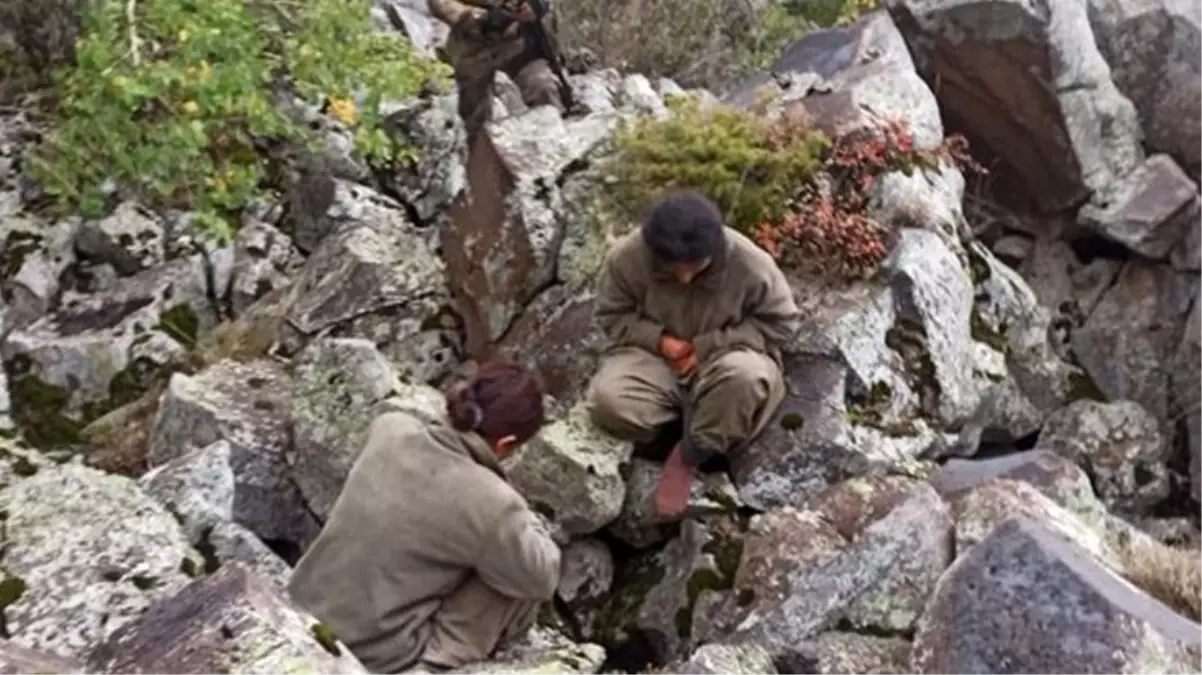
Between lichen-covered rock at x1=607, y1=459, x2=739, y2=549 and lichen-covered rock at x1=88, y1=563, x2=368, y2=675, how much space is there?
13.0ft

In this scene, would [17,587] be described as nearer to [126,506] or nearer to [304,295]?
[126,506]

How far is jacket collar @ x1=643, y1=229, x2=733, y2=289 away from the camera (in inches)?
319

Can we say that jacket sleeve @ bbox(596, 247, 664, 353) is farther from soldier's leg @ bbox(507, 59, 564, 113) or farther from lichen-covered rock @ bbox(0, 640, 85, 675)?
lichen-covered rock @ bbox(0, 640, 85, 675)

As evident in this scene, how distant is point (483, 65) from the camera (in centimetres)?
1282

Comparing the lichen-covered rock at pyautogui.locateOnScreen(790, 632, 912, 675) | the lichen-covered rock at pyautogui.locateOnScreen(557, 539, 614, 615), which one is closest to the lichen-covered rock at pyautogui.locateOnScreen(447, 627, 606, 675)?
the lichen-covered rock at pyautogui.locateOnScreen(790, 632, 912, 675)

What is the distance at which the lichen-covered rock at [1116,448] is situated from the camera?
12695 millimetres

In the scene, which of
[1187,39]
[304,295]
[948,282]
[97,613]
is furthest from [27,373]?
[1187,39]

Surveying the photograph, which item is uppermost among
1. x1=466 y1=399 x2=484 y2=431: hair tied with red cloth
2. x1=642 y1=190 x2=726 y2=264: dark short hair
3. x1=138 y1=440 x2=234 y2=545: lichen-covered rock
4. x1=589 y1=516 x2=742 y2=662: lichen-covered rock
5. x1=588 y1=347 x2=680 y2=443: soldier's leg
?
x1=642 y1=190 x2=726 y2=264: dark short hair

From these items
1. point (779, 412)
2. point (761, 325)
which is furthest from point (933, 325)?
point (761, 325)

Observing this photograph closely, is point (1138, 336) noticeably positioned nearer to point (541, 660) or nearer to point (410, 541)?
point (541, 660)

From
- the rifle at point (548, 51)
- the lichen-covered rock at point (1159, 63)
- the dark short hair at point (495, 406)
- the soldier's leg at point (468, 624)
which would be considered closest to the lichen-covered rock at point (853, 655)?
the soldier's leg at point (468, 624)

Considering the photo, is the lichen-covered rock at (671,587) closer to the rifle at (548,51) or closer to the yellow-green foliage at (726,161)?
the yellow-green foliage at (726,161)

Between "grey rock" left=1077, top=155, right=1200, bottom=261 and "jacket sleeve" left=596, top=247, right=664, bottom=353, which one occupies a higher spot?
"jacket sleeve" left=596, top=247, right=664, bottom=353

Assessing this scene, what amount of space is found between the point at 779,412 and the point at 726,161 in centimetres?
189
